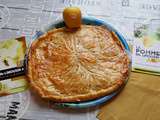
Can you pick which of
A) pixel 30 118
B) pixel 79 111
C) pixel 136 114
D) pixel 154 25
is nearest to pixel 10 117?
pixel 30 118

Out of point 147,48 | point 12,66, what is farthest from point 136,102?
point 12,66

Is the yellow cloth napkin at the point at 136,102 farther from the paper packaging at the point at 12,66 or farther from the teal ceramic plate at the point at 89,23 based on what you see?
the paper packaging at the point at 12,66

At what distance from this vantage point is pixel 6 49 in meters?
0.83

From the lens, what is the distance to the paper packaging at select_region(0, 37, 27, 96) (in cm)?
77

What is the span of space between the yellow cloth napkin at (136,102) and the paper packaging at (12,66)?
23 centimetres

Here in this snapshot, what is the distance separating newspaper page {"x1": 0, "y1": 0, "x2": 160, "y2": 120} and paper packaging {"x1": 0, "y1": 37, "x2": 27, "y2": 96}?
2 cm

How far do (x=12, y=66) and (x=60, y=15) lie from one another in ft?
0.70

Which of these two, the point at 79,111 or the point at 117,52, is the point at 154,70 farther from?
the point at 79,111

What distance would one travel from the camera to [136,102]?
2.41 ft

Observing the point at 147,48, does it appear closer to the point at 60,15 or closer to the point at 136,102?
the point at 136,102

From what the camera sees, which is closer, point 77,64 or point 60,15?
point 77,64

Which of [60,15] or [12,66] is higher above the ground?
[60,15]

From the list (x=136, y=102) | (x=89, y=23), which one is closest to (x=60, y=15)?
(x=89, y=23)

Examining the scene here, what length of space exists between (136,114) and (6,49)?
0.39m
